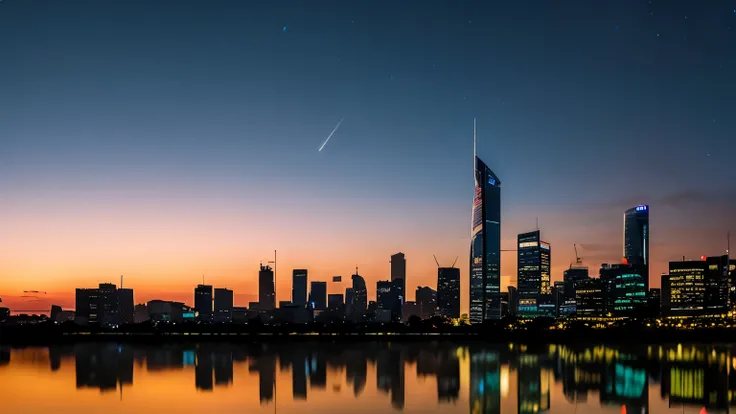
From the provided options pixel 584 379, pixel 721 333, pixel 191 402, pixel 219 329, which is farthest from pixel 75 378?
pixel 721 333

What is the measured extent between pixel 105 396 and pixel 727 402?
28778mm

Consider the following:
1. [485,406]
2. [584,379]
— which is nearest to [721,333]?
[584,379]

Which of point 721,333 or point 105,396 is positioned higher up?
point 105,396

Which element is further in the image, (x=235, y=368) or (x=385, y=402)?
(x=235, y=368)

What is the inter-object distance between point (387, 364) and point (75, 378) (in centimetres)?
2222

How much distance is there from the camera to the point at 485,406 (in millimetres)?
32625

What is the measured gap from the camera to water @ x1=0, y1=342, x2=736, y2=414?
32281mm

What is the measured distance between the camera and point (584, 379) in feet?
146

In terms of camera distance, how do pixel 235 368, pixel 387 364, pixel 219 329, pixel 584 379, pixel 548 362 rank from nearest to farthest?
pixel 584 379, pixel 235 368, pixel 387 364, pixel 548 362, pixel 219 329

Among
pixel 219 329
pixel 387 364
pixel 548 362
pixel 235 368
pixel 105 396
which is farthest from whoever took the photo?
pixel 219 329

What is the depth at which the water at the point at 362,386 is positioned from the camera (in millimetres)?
32281

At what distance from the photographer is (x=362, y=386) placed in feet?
130

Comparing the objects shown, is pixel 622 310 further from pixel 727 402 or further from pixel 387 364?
pixel 727 402

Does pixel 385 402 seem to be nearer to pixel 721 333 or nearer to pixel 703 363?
pixel 703 363
